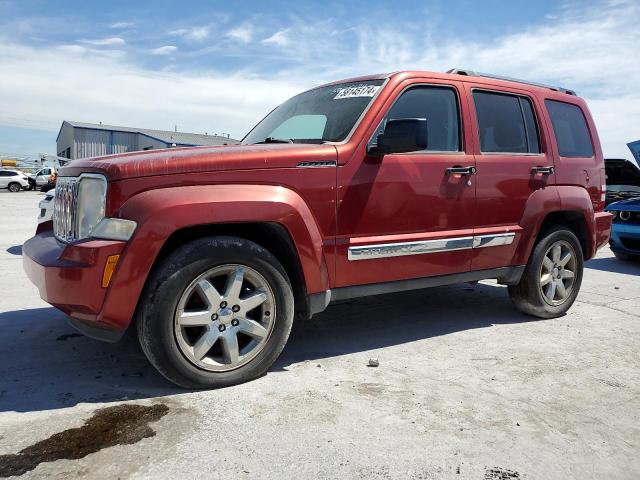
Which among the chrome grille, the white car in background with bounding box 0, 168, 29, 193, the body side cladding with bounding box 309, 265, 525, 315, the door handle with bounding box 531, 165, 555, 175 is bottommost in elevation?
the white car in background with bounding box 0, 168, 29, 193

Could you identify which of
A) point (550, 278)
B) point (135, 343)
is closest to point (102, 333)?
point (135, 343)

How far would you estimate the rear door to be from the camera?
4031 millimetres

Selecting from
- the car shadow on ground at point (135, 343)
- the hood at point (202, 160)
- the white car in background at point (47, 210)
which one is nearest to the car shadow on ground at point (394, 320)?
the car shadow on ground at point (135, 343)

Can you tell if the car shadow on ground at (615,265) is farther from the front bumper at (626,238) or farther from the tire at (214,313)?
the tire at (214,313)

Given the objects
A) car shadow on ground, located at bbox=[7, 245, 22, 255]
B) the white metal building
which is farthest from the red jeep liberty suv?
the white metal building

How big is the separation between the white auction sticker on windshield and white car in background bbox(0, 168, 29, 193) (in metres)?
37.0

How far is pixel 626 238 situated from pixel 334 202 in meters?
6.69

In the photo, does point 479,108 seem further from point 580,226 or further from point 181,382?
point 181,382

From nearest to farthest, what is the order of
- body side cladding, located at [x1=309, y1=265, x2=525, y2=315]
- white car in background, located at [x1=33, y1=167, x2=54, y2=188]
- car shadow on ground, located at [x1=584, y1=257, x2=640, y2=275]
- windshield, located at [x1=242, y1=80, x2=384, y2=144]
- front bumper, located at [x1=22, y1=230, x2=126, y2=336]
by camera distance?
front bumper, located at [x1=22, y1=230, x2=126, y2=336] → body side cladding, located at [x1=309, y1=265, x2=525, y2=315] → windshield, located at [x1=242, y1=80, x2=384, y2=144] → car shadow on ground, located at [x1=584, y1=257, x2=640, y2=275] → white car in background, located at [x1=33, y1=167, x2=54, y2=188]

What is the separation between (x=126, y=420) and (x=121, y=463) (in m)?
0.41

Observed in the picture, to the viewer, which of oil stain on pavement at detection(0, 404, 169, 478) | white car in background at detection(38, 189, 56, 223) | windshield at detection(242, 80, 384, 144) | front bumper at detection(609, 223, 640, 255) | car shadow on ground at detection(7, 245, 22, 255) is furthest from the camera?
front bumper at detection(609, 223, 640, 255)

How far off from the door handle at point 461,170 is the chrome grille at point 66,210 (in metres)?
2.47

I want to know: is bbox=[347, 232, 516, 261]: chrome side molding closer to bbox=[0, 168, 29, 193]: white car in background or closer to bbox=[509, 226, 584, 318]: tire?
bbox=[509, 226, 584, 318]: tire

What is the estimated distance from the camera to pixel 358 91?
379 cm
